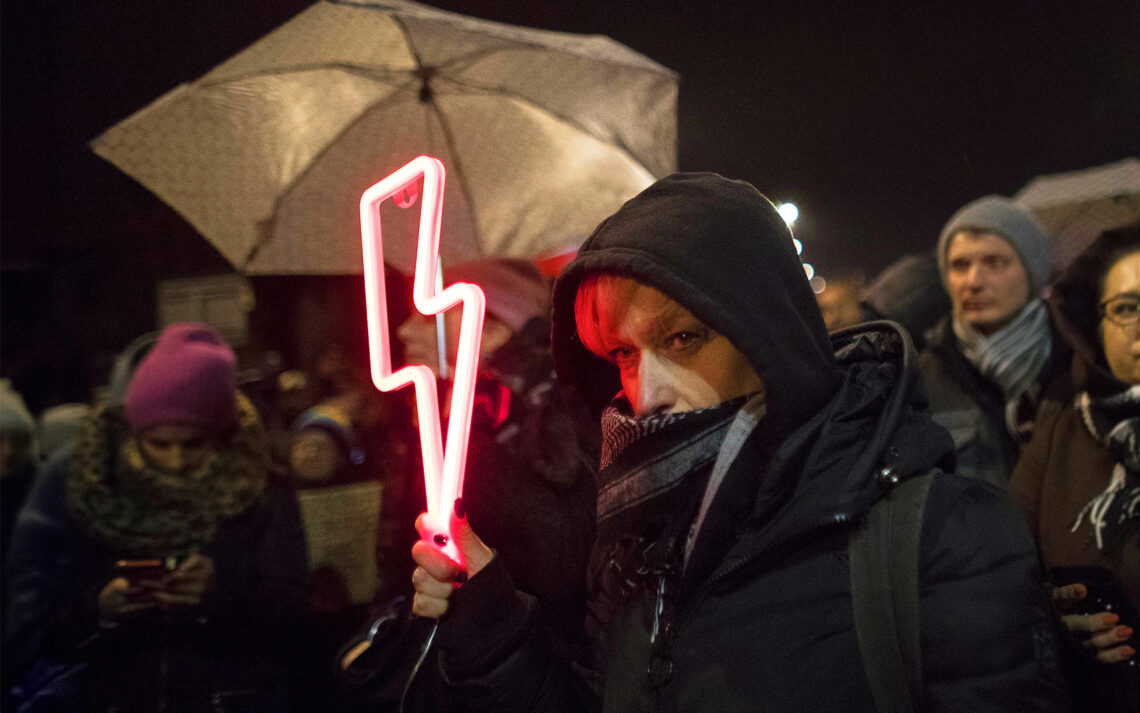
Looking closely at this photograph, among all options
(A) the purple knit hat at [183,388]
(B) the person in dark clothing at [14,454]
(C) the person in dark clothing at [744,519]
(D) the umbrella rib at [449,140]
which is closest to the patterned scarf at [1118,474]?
(C) the person in dark clothing at [744,519]

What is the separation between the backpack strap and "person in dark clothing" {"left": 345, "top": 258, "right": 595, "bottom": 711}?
0.83m

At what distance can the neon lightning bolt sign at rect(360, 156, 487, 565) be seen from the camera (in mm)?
1426

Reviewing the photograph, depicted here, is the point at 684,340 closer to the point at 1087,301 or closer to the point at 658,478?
the point at 658,478

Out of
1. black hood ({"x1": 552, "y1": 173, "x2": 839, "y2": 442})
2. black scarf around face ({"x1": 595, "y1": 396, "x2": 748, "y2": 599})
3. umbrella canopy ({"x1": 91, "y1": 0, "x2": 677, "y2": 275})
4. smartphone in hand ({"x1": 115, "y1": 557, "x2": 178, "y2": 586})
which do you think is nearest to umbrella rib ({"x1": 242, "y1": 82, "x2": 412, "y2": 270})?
umbrella canopy ({"x1": 91, "y1": 0, "x2": 677, "y2": 275})

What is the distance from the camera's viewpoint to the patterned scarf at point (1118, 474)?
2236 millimetres

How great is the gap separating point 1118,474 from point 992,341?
1.22m

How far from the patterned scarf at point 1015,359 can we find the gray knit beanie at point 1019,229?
266mm

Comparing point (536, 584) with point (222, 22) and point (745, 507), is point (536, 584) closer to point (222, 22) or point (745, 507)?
point (745, 507)

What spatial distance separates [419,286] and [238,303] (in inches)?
262

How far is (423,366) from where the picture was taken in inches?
58.4

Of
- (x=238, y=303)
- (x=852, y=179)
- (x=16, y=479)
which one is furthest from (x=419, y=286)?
(x=238, y=303)

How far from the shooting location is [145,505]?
9.60ft

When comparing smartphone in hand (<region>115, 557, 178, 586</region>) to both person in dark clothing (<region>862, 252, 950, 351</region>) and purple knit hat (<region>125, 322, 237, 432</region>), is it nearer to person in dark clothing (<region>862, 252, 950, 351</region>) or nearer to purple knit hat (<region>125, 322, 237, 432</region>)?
purple knit hat (<region>125, 322, 237, 432</region>)

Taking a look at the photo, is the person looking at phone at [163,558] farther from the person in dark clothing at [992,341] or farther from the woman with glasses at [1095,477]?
the person in dark clothing at [992,341]
